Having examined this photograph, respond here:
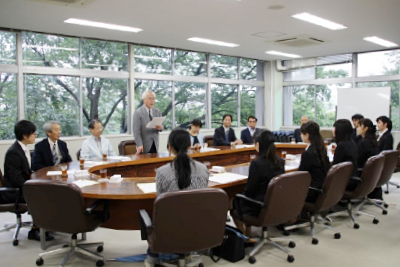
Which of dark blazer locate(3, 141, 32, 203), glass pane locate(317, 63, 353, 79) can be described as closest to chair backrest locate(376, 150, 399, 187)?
dark blazer locate(3, 141, 32, 203)

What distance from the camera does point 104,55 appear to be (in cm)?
752

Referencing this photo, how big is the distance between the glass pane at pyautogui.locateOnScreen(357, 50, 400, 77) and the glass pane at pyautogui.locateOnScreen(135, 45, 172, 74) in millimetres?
4950

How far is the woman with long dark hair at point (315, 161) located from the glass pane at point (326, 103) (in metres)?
6.67

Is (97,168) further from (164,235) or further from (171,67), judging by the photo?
(171,67)

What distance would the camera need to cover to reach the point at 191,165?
2.62 meters

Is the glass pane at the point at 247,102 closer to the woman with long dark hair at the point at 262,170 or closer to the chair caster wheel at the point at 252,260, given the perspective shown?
the woman with long dark hair at the point at 262,170

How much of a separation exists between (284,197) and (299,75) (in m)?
8.38

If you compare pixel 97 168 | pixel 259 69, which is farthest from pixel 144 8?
pixel 259 69

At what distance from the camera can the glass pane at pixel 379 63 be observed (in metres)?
8.79

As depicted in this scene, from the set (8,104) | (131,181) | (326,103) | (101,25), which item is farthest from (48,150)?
(326,103)

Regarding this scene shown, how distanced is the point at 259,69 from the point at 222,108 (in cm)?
192

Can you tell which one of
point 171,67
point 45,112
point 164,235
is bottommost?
point 164,235

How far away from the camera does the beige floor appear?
3.12 metres

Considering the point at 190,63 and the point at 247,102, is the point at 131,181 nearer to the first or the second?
the point at 190,63
